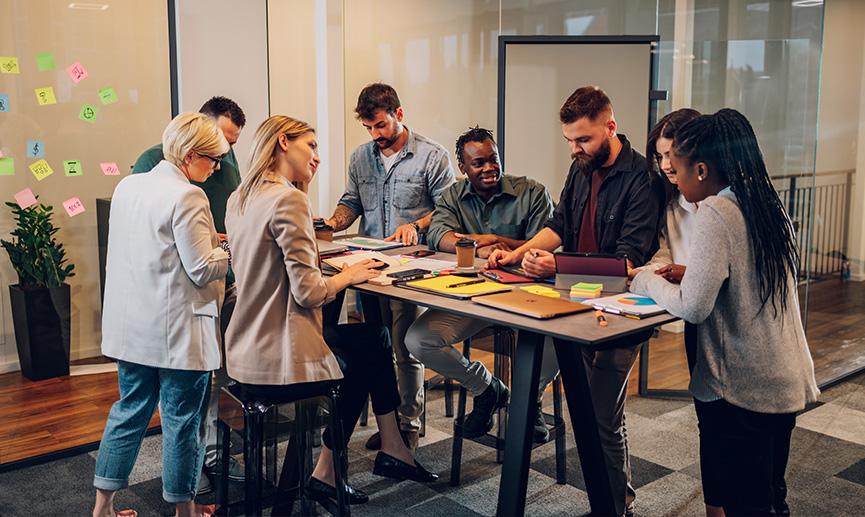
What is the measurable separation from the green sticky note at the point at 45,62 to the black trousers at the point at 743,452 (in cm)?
296

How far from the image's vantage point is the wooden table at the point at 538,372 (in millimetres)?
2207

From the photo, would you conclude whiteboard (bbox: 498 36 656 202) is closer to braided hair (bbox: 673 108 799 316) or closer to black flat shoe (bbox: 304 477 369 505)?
braided hair (bbox: 673 108 799 316)

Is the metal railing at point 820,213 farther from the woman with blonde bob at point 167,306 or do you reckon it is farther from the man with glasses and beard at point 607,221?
the woman with blonde bob at point 167,306

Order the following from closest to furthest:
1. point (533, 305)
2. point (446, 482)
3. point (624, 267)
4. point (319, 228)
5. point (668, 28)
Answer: point (533, 305) → point (624, 267) → point (446, 482) → point (319, 228) → point (668, 28)

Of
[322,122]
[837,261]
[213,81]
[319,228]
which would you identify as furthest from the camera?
[322,122]

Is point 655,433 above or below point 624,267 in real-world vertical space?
below

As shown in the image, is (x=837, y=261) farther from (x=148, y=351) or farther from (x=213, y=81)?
(x=148, y=351)

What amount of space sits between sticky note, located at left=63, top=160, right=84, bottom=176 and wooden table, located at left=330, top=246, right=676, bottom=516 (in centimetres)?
168

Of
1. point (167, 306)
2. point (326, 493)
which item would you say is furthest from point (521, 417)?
point (167, 306)

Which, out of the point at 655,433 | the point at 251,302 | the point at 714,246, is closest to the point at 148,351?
the point at 251,302

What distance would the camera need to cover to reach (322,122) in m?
5.40

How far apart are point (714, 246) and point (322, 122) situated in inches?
144

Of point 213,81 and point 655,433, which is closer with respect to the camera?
point 655,433

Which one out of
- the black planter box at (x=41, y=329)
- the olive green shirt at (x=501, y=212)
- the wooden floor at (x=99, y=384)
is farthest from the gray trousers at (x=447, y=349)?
the black planter box at (x=41, y=329)
